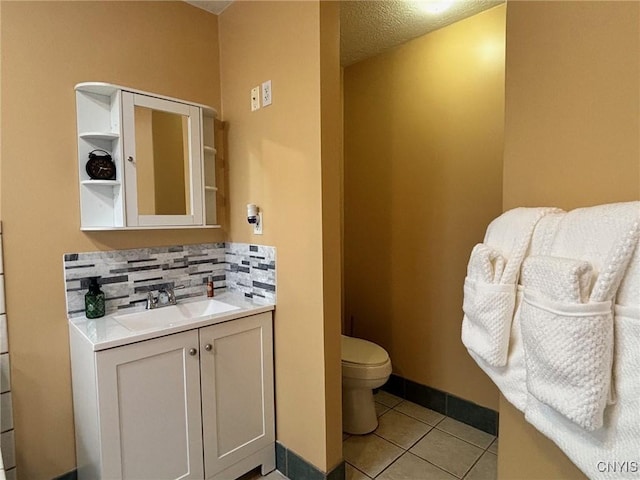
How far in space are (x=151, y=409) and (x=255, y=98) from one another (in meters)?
1.44

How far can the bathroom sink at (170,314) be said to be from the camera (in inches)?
63.7

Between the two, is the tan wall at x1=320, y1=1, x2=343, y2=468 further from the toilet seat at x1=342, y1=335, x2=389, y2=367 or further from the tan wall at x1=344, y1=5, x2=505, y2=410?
the tan wall at x1=344, y1=5, x2=505, y2=410

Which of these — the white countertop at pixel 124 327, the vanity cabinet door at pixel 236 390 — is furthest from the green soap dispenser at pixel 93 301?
the vanity cabinet door at pixel 236 390

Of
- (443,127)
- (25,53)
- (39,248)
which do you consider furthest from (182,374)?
(443,127)

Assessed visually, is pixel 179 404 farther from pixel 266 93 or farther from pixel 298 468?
pixel 266 93

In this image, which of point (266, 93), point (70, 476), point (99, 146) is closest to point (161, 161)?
point (99, 146)

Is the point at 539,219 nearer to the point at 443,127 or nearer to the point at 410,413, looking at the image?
the point at 443,127

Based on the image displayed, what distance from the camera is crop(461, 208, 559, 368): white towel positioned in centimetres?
80

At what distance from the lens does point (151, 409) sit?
1.34 meters

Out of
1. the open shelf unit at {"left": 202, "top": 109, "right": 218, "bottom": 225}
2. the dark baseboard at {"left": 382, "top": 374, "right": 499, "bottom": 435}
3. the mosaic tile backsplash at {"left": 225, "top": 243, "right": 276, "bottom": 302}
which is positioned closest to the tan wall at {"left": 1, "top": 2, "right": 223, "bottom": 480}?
the open shelf unit at {"left": 202, "top": 109, "right": 218, "bottom": 225}

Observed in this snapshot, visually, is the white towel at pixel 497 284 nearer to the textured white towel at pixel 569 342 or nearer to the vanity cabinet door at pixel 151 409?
the textured white towel at pixel 569 342

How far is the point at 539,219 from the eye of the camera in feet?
2.69

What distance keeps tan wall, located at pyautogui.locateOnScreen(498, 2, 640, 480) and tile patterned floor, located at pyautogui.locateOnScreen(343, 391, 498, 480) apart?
32.6 inches

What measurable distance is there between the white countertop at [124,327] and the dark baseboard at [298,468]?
70cm
